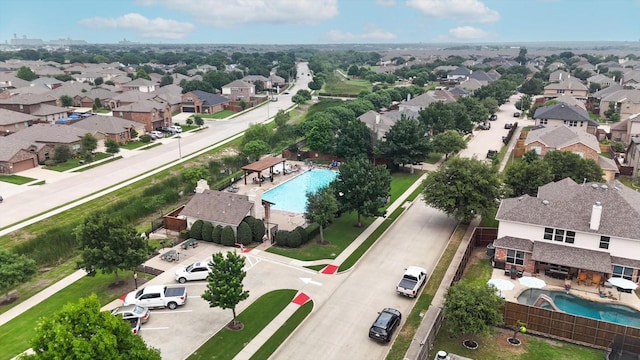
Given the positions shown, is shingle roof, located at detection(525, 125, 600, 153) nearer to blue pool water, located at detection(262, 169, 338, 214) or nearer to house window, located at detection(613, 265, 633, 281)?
blue pool water, located at detection(262, 169, 338, 214)

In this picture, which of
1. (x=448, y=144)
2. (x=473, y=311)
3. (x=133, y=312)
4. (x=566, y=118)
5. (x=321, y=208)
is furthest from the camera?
(x=566, y=118)

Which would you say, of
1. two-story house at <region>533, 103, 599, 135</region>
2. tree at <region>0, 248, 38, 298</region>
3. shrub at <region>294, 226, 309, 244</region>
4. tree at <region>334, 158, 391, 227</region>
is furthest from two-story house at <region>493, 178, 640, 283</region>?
two-story house at <region>533, 103, 599, 135</region>

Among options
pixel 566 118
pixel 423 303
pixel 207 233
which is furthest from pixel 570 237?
pixel 566 118

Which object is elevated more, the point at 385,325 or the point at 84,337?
the point at 84,337

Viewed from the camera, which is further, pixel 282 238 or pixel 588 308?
pixel 282 238

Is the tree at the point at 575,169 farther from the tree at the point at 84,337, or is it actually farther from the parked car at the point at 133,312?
the tree at the point at 84,337

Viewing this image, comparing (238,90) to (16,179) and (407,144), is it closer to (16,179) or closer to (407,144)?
(16,179)
